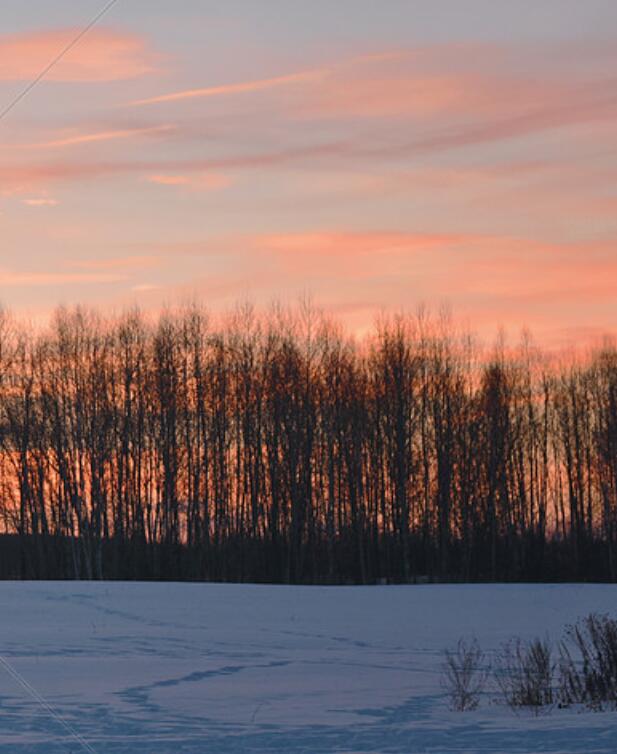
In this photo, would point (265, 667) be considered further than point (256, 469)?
No

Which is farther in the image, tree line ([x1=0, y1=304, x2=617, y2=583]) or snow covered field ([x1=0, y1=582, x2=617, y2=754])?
tree line ([x1=0, y1=304, x2=617, y2=583])

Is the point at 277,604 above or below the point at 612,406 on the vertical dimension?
below

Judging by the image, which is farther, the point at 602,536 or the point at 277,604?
the point at 602,536

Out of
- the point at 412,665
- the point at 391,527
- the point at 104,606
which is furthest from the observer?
the point at 391,527

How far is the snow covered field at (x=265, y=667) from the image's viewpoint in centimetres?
1178

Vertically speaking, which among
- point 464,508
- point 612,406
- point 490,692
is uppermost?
point 612,406

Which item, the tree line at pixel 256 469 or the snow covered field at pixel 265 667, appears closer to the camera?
the snow covered field at pixel 265 667

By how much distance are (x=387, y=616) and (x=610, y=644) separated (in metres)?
13.8

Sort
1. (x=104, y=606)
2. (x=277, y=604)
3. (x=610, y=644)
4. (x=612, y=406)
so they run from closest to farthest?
(x=610, y=644) → (x=104, y=606) → (x=277, y=604) → (x=612, y=406)

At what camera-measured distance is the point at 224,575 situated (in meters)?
58.4

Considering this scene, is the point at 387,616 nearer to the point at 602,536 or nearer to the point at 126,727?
the point at 126,727

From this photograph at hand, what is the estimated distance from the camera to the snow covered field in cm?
1178

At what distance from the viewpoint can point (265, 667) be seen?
19641 mm

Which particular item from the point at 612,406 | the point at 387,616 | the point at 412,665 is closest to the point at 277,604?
the point at 387,616
